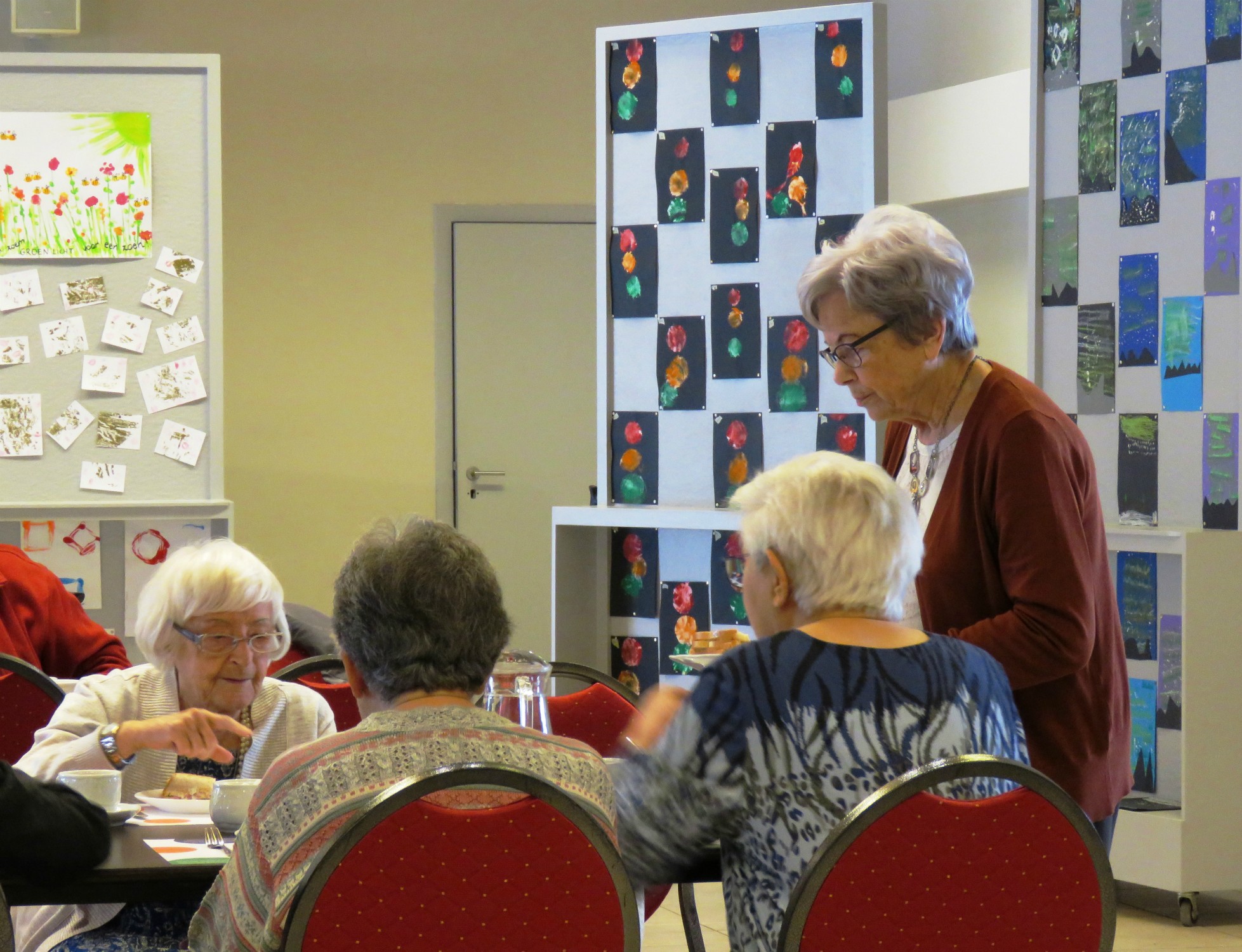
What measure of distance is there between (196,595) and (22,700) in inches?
20.0

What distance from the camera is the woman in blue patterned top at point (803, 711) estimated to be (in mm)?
1615

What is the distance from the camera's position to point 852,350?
2209mm

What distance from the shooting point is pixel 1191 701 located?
3.95 metres

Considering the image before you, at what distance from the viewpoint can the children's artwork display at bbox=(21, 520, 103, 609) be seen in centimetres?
467

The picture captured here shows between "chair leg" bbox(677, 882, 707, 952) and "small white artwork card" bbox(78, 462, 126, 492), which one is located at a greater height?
"small white artwork card" bbox(78, 462, 126, 492)

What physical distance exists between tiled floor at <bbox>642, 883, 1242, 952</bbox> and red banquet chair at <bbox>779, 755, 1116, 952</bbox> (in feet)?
7.12

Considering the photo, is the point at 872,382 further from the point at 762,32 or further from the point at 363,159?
the point at 363,159

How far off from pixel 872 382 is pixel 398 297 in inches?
213

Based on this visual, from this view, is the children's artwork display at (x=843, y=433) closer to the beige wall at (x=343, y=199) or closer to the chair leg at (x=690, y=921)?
the chair leg at (x=690, y=921)

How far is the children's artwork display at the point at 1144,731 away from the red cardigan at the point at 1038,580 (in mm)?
2111

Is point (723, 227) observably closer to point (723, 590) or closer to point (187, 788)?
point (723, 590)

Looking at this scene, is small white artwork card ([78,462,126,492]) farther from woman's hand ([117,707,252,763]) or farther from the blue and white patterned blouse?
the blue and white patterned blouse

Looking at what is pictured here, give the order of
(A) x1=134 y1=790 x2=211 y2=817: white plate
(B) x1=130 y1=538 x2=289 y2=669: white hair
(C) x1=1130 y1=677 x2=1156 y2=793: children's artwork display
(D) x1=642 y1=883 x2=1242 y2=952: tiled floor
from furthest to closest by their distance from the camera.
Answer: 1. (C) x1=1130 y1=677 x2=1156 y2=793: children's artwork display
2. (D) x1=642 y1=883 x2=1242 y2=952: tiled floor
3. (B) x1=130 y1=538 x2=289 y2=669: white hair
4. (A) x1=134 y1=790 x2=211 y2=817: white plate

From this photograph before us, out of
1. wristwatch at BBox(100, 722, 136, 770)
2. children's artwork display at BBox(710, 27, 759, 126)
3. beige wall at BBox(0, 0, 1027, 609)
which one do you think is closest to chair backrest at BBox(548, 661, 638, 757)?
wristwatch at BBox(100, 722, 136, 770)
